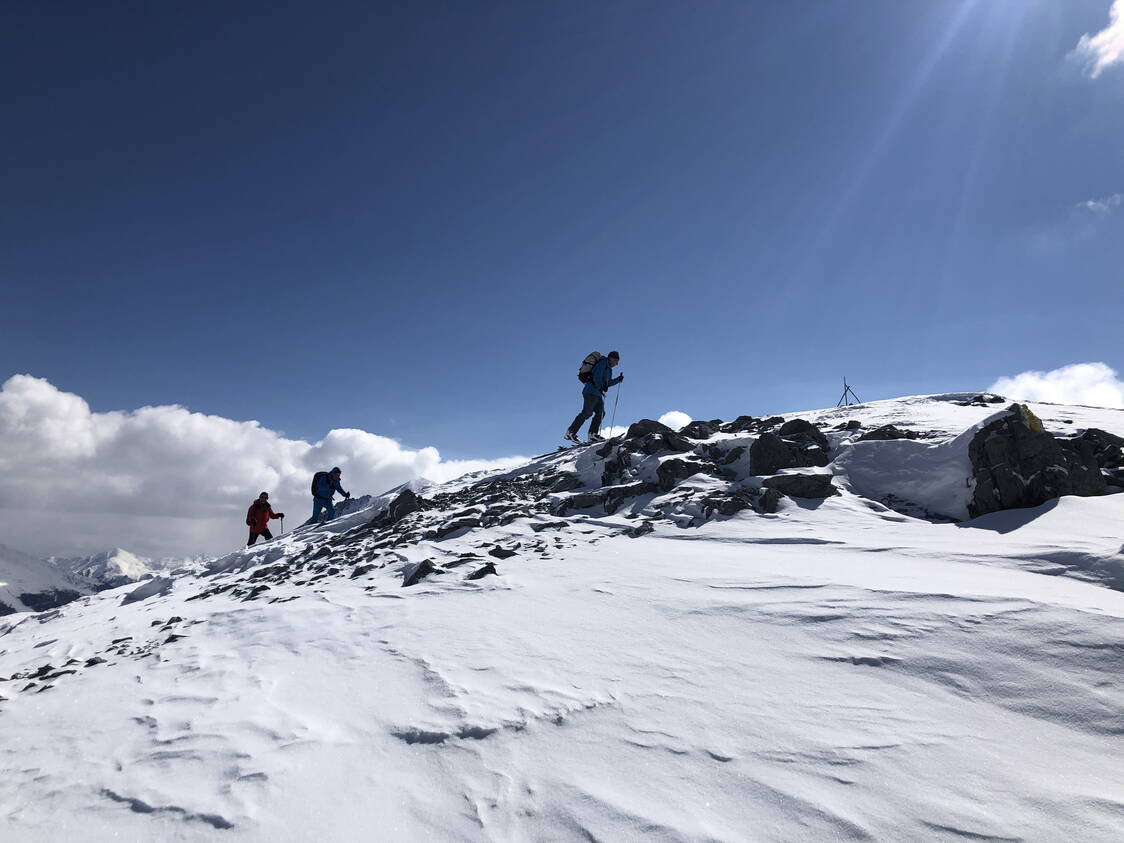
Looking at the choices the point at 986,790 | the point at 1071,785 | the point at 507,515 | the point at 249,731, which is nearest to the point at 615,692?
the point at 986,790

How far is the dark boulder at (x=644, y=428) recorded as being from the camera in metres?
14.0

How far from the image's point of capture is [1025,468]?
25.2 feet

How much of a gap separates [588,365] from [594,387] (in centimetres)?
71

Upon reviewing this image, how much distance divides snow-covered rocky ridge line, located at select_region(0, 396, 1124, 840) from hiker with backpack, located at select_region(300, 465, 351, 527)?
1102 centimetres

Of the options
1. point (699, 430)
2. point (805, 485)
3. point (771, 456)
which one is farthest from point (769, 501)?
point (699, 430)

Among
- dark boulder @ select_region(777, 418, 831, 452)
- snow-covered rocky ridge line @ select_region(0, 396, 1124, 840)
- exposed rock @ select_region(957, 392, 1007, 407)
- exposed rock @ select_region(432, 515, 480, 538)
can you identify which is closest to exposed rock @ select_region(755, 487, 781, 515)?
snow-covered rocky ridge line @ select_region(0, 396, 1124, 840)

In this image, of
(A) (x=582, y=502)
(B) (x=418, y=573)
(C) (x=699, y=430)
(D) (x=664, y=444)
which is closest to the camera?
(B) (x=418, y=573)

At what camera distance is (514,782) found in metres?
2.87

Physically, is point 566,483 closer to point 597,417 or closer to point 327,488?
point 597,417

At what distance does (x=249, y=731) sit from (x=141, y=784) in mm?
603

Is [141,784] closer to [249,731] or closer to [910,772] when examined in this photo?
[249,731]

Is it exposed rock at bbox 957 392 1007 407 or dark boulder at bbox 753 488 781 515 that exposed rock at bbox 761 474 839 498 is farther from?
exposed rock at bbox 957 392 1007 407

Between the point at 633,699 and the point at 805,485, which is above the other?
the point at 805,485

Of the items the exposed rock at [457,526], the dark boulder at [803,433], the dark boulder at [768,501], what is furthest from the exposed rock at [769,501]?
the exposed rock at [457,526]
